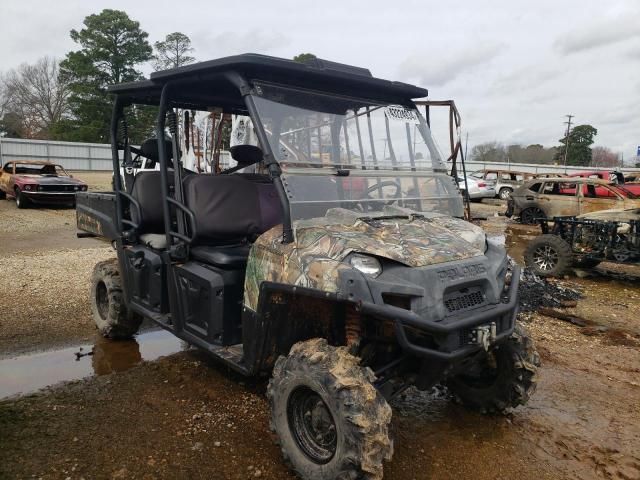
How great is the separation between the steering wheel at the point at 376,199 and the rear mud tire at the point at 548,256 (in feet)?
22.0

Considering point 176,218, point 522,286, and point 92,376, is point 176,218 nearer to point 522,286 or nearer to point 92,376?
point 92,376

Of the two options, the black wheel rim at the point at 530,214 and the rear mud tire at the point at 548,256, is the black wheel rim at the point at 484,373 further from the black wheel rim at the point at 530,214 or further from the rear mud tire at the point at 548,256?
the black wheel rim at the point at 530,214

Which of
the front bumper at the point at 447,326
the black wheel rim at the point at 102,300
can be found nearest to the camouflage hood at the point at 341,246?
the front bumper at the point at 447,326

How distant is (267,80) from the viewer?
3.46 meters

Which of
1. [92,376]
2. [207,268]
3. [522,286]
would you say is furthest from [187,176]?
[522,286]

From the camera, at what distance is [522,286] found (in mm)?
8070

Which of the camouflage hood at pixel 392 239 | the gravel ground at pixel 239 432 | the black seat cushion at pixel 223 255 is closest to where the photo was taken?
the camouflage hood at pixel 392 239

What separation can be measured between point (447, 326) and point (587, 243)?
8027 mm

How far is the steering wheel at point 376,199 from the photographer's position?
3.60 metres

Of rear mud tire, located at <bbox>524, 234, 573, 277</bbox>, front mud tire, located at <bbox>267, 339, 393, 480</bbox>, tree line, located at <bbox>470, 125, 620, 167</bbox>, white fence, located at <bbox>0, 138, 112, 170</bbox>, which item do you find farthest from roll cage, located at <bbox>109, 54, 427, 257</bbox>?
tree line, located at <bbox>470, 125, 620, 167</bbox>

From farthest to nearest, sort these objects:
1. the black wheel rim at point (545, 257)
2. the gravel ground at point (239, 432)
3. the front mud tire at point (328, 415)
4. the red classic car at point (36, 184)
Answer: the red classic car at point (36, 184)
the black wheel rim at point (545, 257)
the gravel ground at point (239, 432)
the front mud tire at point (328, 415)

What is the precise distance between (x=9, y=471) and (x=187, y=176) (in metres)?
2.40

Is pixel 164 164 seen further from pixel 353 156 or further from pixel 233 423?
pixel 233 423

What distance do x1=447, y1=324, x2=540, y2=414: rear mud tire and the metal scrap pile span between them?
335 centimetres
